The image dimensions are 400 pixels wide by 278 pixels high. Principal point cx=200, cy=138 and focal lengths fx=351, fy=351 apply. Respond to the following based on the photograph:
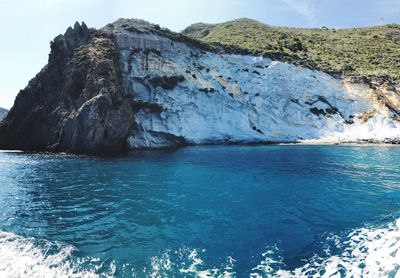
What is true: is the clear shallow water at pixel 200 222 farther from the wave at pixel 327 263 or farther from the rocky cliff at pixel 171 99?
the rocky cliff at pixel 171 99

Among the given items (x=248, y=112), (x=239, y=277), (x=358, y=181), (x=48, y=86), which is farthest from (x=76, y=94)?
(x=239, y=277)

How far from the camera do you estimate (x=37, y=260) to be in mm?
13938

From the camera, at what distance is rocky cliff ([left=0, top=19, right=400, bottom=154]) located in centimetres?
5403

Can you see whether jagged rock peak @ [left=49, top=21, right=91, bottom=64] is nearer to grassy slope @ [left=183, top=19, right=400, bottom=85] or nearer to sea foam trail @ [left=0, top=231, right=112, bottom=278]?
grassy slope @ [left=183, top=19, right=400, bottom=85]

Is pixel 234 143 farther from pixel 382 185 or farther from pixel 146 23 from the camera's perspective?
pixel 382 185

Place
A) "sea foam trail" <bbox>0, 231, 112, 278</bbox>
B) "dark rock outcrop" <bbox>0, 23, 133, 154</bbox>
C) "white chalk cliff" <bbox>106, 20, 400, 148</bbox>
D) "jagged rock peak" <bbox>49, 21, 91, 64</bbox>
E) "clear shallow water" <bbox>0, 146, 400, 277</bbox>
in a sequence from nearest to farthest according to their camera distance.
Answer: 1. "sea foam trail" <bbox>0, 231, 112, 278</bbox>
2. "clear shallow water" <bbox>0, 146, 400, 277</bbox>
3. "dark rock outcrop" <bbox>0, 23, 133, 154</bbox>
4. "white chalk cliff" <bbox>106, 20, 400, 148</bbox>
5. "jagged rock peak" <bbox>49, 21, 91, 64</bbox>

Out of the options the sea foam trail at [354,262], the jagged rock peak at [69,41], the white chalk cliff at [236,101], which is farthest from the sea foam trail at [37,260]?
the jagged rock peak at [69,41]

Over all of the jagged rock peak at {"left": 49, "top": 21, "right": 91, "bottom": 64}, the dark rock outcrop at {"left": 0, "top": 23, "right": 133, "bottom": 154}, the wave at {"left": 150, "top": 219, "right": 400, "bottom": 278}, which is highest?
the jagged rock peak at {"left": 49, "top": 21, "right": 91, "bottom": 64}

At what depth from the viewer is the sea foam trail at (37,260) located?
12898 millimetres

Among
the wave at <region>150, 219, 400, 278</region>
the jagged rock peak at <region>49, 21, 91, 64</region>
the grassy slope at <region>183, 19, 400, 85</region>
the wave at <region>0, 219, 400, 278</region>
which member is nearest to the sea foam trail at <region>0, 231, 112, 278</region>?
the wave at <region>0, 219, 400, 278</region>

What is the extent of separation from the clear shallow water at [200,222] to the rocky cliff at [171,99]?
20.5 meters

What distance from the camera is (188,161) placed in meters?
41.0

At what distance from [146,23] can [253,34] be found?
43.3 meters

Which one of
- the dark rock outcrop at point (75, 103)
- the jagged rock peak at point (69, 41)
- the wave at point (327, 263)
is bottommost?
the wave at point (327, 263)
